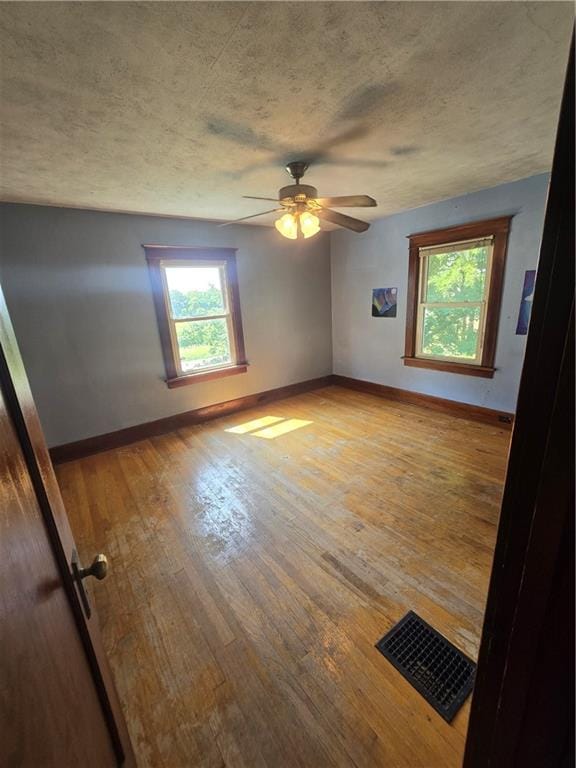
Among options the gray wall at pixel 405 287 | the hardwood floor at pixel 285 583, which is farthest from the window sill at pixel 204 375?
the gray wall at pixel 405 287

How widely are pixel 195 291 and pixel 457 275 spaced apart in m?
3.12

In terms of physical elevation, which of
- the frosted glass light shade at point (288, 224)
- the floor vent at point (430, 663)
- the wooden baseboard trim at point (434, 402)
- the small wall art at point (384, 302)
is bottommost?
the floor vent at point (430, 663)

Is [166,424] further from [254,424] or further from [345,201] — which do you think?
[345,201]

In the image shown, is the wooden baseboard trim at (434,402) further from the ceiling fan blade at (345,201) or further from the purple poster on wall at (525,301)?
the ceiling fan blade at (345,201)

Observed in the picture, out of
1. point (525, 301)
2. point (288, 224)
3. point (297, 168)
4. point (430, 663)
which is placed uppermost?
point (297, 168)

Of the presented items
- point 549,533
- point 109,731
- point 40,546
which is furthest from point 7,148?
point 549,533

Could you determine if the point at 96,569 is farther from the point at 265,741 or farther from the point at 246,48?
the point at 246,48

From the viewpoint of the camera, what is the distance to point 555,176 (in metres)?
0.40

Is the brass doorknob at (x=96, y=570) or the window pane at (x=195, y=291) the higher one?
the window pane at (x=195, y=291)

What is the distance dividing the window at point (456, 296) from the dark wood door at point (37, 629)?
3.88 metres

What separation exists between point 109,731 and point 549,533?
1261 millimetres

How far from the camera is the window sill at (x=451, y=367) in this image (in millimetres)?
3439

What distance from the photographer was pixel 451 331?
146 inches

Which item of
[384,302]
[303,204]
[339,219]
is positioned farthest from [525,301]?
[303,204]
